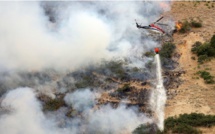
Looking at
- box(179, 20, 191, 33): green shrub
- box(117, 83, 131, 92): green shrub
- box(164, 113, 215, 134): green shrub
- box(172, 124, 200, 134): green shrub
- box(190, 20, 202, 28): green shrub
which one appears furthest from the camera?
box(190, 20, 202, 28): green shrub

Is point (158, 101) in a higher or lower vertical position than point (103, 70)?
lower

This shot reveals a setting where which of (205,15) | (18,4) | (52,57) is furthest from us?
(205,15)

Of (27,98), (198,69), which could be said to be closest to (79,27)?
(27,98)

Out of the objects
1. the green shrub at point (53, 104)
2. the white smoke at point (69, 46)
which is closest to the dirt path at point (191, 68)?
the white smoke at point (69, 46)

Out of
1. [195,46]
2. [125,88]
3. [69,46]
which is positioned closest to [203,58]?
[195,46]

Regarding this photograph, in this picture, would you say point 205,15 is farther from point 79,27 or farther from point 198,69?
point 79,27

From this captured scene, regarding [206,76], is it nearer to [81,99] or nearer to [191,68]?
[191,68]

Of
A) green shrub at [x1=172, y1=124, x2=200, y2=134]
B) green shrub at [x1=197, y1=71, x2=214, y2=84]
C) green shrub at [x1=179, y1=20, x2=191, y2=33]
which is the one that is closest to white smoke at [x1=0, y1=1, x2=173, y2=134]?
green shrub at [x1=172, y1=124, x2=200, y2=134]

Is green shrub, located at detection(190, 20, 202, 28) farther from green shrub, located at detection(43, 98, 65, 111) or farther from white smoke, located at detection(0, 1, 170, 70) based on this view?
green shrub, located at detection(43, 98, 65, 111)
